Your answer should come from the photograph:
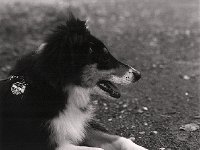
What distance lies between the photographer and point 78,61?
493 centimetres

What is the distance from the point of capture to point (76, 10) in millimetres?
14797

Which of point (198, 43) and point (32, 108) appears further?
point (198, 43)

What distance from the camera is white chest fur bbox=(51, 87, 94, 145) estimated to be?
15.9 feet

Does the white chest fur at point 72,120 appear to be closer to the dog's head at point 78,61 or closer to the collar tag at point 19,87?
the dog's head at point 78,61

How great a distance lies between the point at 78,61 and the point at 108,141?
113cm

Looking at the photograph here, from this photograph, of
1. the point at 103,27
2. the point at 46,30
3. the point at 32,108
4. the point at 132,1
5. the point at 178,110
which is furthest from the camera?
the point at 132,1

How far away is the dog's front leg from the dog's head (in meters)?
0.52

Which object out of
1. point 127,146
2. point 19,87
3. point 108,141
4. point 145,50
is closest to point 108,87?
point 108,141

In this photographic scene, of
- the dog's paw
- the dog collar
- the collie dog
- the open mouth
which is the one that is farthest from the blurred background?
the dog collar

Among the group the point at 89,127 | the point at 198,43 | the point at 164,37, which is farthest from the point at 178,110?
the point at 164,37

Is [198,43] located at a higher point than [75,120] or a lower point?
higher

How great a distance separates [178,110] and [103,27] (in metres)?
6.71

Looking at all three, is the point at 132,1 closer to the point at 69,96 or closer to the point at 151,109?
the point at 151,109

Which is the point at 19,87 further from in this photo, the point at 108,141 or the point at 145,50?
the point at 145,50
